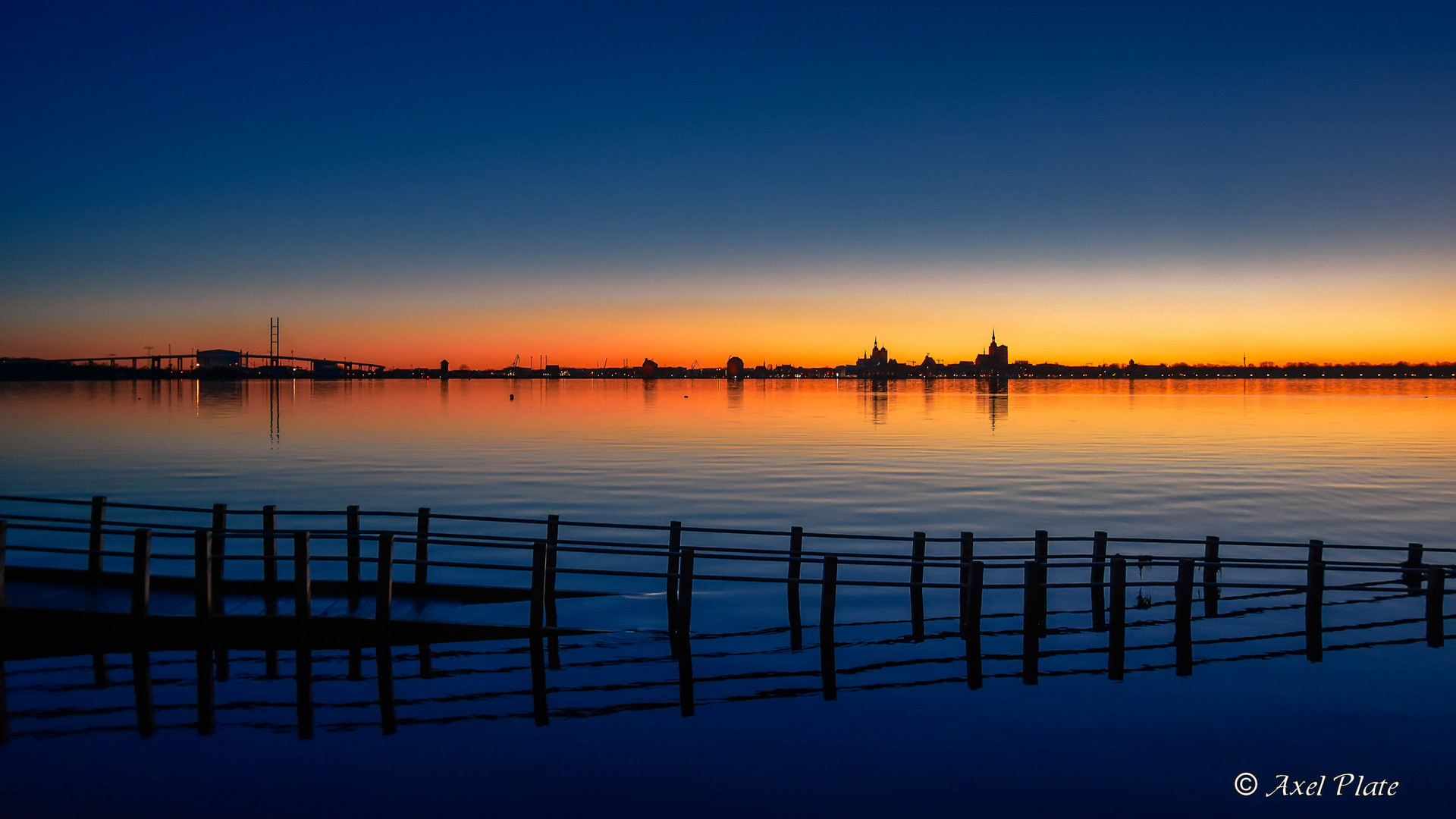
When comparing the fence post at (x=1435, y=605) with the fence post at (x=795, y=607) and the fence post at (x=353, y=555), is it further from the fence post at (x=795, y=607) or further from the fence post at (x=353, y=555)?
the fence post at (x=353, y=555)

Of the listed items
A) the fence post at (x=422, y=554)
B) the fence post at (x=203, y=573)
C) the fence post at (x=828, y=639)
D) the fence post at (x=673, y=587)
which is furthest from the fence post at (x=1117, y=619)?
the fence post at (x=203, y=573)

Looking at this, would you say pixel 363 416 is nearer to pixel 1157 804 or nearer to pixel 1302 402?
pixel 1157 804

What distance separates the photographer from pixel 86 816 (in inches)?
526

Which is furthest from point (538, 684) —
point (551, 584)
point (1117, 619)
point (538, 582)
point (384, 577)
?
point (1117, 619)

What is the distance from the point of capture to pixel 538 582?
1605 centimetres

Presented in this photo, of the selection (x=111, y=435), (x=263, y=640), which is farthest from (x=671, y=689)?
(x=111, y=435)

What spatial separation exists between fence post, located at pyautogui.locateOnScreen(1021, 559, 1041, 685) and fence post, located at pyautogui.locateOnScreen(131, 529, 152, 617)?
1414 centimetres

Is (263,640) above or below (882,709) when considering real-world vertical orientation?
above

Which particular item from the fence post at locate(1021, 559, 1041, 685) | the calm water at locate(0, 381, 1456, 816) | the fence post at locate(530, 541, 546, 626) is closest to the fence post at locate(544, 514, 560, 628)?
the calm water at locate(0, 381, 1456, 816)

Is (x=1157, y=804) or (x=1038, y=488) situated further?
(x=1038, y=488)

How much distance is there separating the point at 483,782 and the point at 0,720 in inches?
300

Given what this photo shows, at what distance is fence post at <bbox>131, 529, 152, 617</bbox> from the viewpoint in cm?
1522

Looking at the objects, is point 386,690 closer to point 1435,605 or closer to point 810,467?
point 1435,605

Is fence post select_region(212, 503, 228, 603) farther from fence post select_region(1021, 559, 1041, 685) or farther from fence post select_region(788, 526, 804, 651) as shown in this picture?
fence post select_region(1021, 559, 1041, 685)
